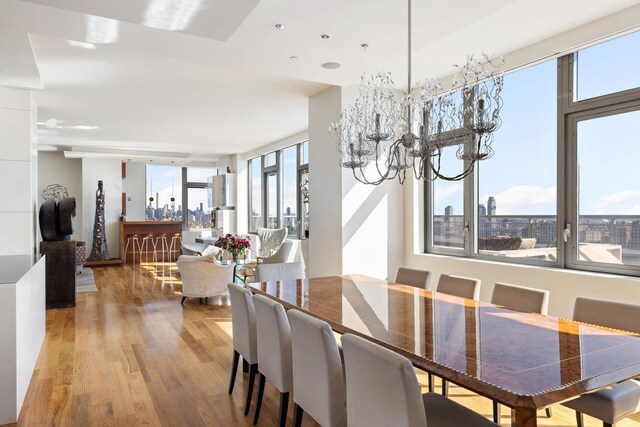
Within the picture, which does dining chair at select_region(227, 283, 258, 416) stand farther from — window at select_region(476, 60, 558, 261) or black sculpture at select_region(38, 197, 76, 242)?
black sculpture at select_region(38, 197, 76, 242)

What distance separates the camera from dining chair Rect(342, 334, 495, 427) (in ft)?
4.79

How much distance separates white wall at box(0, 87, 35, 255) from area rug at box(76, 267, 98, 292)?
239 centimetres

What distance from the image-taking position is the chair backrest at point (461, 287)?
10.6 feet

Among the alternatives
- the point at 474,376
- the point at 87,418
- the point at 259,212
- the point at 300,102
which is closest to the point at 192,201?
the point at 259,212

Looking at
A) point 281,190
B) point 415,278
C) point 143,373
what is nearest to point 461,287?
point 415,278

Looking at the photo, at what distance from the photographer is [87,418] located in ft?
9.16

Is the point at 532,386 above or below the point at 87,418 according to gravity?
above

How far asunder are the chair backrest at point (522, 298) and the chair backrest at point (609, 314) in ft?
0.65

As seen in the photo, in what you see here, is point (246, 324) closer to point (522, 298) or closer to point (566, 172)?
point (522, 298)

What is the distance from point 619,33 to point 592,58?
13.3 inches

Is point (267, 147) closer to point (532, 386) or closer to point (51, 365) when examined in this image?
point (51, 365)

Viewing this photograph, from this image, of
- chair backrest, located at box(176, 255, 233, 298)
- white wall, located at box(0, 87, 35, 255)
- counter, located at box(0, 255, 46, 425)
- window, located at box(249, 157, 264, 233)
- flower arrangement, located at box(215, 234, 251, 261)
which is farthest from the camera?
window, located at box(249, 157, 264, 233)

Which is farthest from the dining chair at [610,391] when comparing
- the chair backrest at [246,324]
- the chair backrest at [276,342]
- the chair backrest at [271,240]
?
the chair backrest at [271,240]

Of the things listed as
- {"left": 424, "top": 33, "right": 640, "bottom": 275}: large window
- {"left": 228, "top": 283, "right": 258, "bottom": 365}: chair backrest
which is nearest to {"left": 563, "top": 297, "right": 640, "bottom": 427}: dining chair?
{"left": 424, "top": 33, "right": 640, "bottom": 275}: large window
